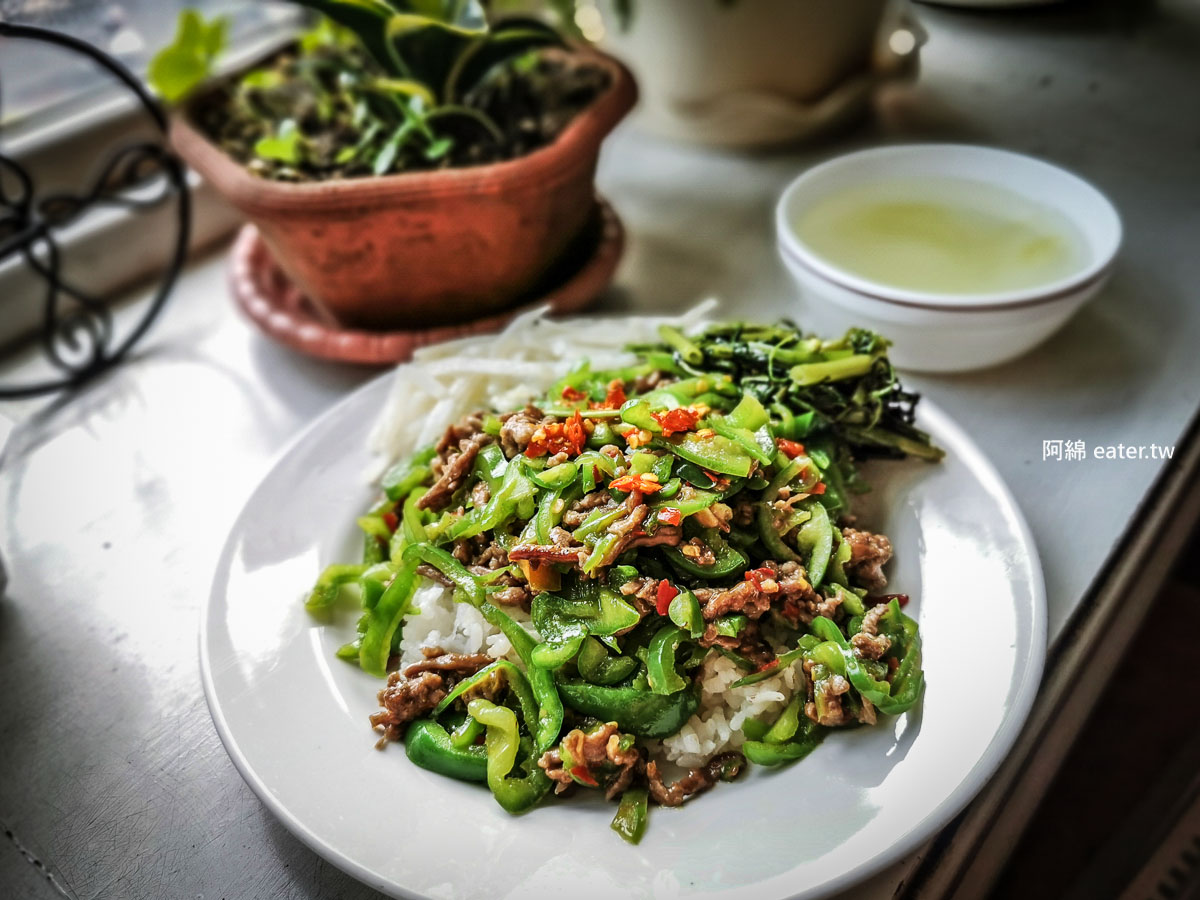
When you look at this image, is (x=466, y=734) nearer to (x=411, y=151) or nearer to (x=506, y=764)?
(x=506, y=764)

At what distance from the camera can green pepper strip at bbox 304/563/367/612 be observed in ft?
3.85

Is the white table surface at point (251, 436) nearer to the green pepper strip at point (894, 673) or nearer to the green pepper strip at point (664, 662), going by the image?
the green pepper strip at point (894, 673)

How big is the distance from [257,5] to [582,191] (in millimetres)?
1475

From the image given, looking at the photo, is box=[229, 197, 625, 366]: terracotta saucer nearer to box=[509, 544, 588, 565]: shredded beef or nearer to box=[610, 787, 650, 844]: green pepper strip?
box=[509, 544, 588, 565]: shredded beef

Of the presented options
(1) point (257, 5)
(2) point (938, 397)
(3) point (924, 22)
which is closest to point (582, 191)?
(2) point (938, 397)

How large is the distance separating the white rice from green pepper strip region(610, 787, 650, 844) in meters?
0.08

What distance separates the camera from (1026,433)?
4.97 feet

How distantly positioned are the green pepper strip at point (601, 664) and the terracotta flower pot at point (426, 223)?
33.7 inches

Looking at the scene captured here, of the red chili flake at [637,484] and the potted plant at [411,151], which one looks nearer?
the red chili flake at [637,484]

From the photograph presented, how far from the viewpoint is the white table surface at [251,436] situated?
1122 millimetres

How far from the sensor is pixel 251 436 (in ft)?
5.61

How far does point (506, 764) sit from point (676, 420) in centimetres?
48

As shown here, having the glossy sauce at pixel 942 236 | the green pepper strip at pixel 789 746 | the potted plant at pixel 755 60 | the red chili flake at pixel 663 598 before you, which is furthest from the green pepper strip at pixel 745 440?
the potted plant at pixel 755 60

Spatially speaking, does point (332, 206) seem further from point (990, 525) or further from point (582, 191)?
point (990, 525)
